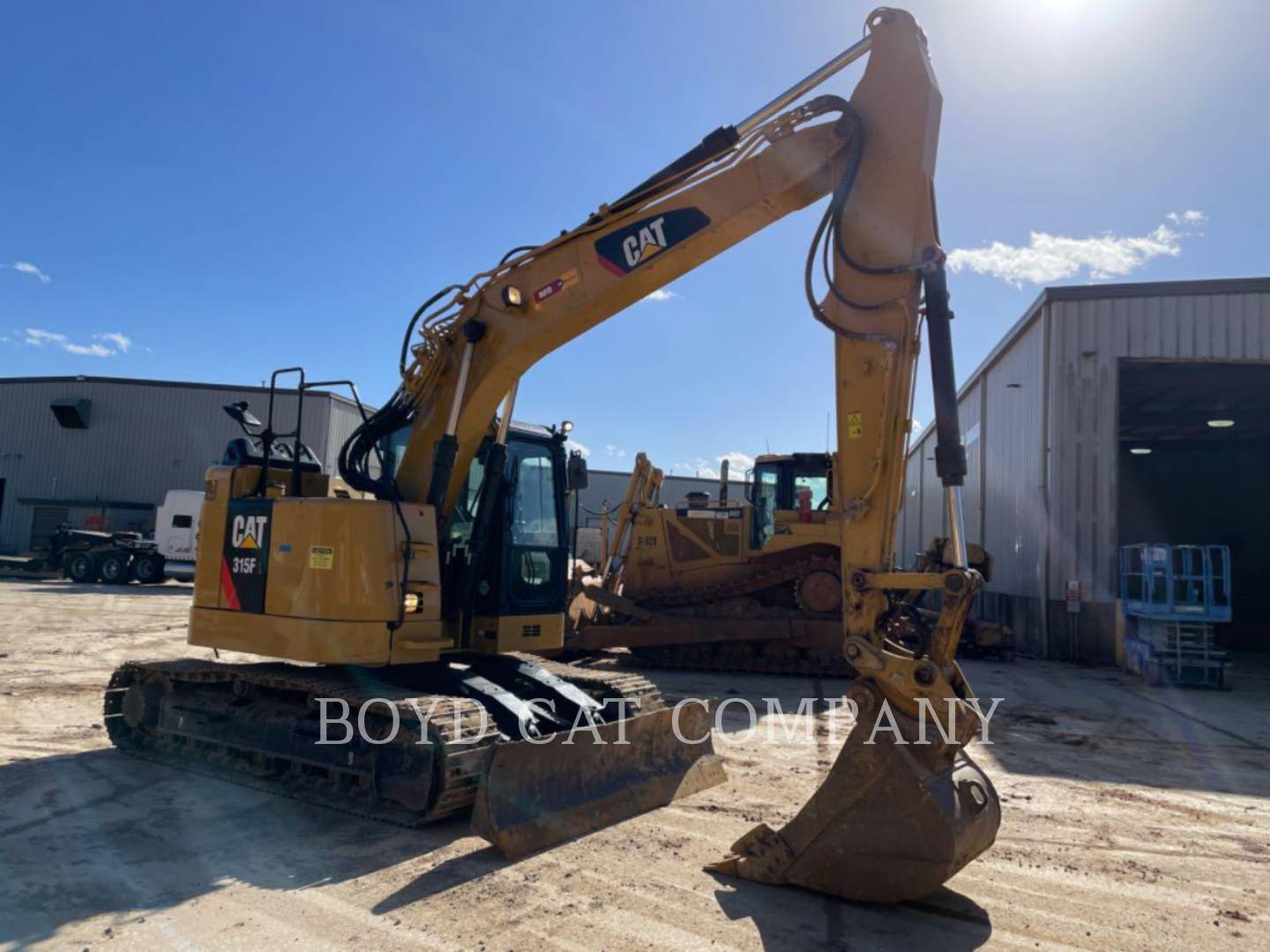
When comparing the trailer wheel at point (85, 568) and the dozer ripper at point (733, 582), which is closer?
the dozer ripper at point (733, 582)

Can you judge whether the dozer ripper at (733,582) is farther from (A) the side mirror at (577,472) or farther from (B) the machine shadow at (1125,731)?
(A) the side mirror at (577,472)

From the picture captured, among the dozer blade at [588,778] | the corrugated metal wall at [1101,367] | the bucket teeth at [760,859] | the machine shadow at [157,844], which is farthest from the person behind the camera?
the corrugated metal wall at [1101,367]

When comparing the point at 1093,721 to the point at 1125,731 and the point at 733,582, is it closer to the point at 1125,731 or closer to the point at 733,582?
the point at 1125,731

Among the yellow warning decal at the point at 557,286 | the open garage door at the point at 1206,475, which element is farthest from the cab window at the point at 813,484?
the yellow warning decal at the point at 557,286

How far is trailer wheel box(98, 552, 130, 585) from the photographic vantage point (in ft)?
87.0

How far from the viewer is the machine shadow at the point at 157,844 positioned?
4473mm

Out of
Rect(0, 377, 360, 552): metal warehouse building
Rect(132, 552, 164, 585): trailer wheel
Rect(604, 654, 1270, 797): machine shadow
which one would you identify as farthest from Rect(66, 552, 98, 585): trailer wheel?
Rect(604, 654, 1270, 797): machine shadow

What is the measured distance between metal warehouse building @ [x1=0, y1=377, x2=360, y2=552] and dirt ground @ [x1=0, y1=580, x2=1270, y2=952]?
28.1 m

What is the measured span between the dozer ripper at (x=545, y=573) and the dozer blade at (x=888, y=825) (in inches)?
0.5

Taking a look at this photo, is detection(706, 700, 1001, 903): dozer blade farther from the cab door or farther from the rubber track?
the cab door

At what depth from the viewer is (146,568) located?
26.8 meters

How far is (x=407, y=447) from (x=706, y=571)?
8077 millimetres

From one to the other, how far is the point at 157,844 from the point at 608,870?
2.70 m

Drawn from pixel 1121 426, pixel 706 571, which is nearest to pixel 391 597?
pixel 706 571
